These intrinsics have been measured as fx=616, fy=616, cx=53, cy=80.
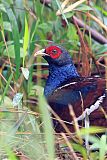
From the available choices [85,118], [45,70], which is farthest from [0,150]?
[45,70]

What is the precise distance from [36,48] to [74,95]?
0.80m

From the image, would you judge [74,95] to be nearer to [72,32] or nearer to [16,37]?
[16,37]

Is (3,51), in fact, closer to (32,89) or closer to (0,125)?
(32,89)

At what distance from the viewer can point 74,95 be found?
369cm

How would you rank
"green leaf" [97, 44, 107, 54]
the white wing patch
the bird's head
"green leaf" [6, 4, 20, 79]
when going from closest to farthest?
1. the white wing patch
2. "green leaf" [6, 4, 20, 79]
3. the bird's head
4. "green leaf" [97, 44, 107, 54]

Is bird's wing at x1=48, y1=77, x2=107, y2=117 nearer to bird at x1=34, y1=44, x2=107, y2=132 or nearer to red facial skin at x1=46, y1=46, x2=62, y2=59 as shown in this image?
bird at x1=34, y1=44, x2=107, y2=132

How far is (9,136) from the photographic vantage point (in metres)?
2.79

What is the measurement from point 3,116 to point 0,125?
1.41 feet

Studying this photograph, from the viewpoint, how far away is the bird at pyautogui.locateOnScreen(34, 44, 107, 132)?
3.54 metres

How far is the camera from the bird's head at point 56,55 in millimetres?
4156

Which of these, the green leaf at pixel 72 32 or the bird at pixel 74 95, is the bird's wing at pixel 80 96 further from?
the green leaf at pixel 72 32

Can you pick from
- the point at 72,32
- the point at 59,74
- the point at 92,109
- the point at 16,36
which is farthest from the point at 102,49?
the point at 92,109

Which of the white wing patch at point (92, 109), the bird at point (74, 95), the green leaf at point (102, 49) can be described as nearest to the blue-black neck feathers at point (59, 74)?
the bird at point (74, 95)

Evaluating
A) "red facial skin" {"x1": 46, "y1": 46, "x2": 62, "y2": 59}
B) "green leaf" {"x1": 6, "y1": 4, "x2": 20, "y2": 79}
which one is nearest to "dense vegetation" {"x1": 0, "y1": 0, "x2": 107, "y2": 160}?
"green leaf" {"x1": 6, "y1": 4, "x2": 20, "y2": 79}
